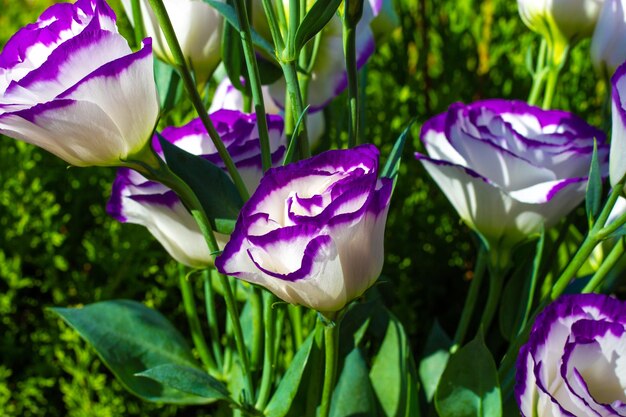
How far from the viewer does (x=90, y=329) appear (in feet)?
1.84

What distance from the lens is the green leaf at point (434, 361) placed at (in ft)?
1.94

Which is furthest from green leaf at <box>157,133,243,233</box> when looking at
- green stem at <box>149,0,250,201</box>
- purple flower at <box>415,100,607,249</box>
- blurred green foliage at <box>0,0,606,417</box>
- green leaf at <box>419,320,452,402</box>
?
blurred green foliage at <box>0,0,606,417</box>

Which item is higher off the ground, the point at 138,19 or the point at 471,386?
the point at 138,19

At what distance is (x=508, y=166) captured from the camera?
0.47 m

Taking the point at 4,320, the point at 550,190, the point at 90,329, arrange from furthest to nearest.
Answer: the point at 4,320, the point at 90,329, the point at 550,190

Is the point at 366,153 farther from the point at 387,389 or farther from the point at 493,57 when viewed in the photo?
the point at 493,57

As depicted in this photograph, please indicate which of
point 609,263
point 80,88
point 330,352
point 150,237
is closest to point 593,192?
point 609,263

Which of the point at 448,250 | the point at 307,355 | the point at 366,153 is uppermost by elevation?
the point at 366,153

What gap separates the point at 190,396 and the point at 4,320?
0.42 metres

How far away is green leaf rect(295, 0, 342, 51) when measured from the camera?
14.5 inches

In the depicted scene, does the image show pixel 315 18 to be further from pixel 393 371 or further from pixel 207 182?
pixel 393 371

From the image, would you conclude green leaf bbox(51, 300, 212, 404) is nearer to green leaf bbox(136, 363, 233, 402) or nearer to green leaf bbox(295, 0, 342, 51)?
green leaf bbox(136, 363, 233, 402)

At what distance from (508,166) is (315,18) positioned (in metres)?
0.16

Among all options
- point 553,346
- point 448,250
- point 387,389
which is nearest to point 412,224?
point 448,250
